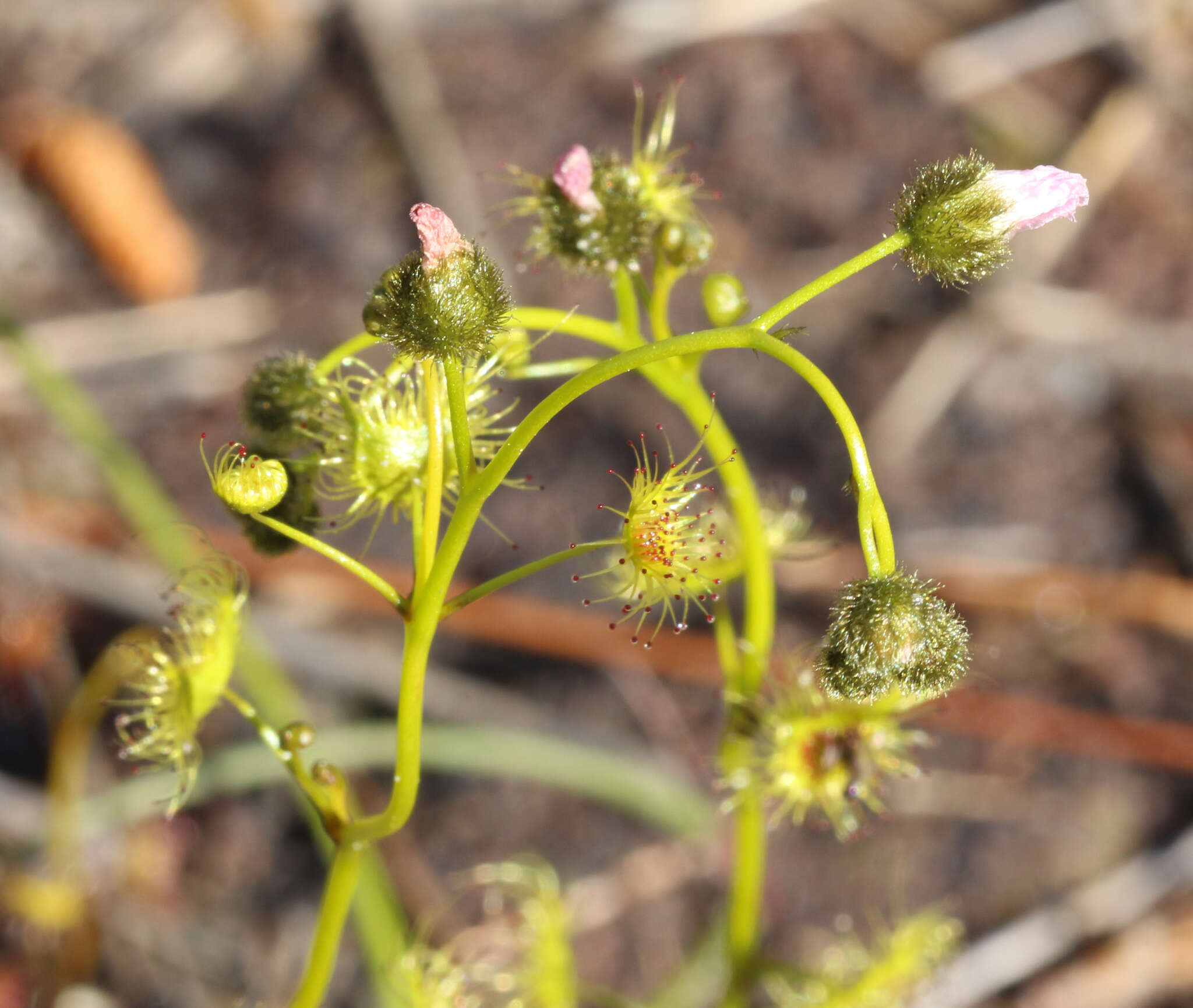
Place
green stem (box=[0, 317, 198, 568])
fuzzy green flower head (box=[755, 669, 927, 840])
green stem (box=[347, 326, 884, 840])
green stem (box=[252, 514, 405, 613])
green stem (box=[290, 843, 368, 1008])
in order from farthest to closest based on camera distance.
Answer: green stem (box=[0, 317, 198, 568]), fuzzy green flower head (box=[755, 669, 927, 840]), green stem (box=[290, 843, 368, 1008]), green stem (box=[252, 514, 405, 613]), green stem (box=[347, 326, 884, 840])

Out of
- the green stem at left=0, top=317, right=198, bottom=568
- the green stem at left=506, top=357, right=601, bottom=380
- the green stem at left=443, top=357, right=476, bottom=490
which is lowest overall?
the green stem at left=443, top=357, right=476, bottom=490

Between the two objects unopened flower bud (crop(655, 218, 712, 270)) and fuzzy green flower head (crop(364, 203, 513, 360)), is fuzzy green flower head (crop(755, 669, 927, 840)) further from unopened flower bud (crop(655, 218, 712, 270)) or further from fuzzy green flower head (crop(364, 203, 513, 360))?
fuzzy green flower head (crop(364, 203, 513, 360))

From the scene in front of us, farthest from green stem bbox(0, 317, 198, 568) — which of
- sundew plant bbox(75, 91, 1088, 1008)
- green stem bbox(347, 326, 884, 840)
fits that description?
green stem bbox(347, 326, 884, 840)

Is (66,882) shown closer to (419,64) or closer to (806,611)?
(806,611)

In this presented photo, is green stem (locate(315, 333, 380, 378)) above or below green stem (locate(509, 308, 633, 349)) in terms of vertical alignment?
below

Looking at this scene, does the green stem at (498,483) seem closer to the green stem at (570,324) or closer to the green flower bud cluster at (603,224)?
the green stem at (570,324)

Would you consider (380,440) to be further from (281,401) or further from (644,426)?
(644,426)
